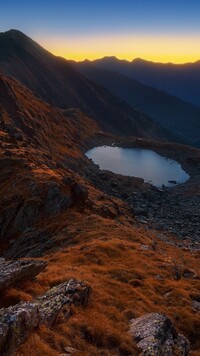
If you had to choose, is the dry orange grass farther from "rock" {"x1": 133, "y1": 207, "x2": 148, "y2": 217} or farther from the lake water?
the lake water

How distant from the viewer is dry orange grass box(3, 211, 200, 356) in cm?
2097

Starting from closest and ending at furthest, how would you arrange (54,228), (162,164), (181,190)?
(54,228), (181,190), (162,164)

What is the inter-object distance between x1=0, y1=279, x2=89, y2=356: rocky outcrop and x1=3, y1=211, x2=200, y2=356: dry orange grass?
0.47 metres

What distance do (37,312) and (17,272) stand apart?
16.9 ft

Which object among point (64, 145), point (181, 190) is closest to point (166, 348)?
point (181, 190)

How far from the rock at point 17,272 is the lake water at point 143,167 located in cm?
11182

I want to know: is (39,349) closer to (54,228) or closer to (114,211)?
(54,228)

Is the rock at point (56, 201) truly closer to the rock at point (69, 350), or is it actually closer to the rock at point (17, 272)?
the rock at point (17, 272)

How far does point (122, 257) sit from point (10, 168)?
3288cm

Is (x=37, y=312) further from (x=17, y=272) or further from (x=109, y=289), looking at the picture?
(x=109, y=289)

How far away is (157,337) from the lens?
22.8m

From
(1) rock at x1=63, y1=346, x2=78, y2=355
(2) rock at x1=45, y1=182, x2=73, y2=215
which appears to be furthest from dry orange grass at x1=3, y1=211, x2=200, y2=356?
(2) rock at x1=45, y1=182, x2=73, y2=215

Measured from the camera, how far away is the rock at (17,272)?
23.3 meters

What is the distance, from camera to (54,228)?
163ft
